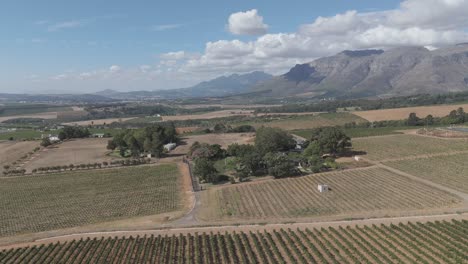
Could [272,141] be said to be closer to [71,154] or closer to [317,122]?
[71,154]

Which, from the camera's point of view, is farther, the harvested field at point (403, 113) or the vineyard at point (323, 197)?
the harvested field at point (403, 113)

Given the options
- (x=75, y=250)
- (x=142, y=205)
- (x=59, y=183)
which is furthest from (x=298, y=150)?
(x=75, y=250)

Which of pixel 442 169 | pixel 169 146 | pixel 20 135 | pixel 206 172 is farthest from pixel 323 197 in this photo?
pixel 20 135

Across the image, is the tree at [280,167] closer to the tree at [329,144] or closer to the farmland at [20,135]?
the tree at [329,144]

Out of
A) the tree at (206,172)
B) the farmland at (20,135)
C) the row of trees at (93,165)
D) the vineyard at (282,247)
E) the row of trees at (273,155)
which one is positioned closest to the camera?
the vineyard at (282,247)

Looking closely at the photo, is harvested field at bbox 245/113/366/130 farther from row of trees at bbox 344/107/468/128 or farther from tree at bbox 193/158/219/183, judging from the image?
tree at bbox 193/158/219/183

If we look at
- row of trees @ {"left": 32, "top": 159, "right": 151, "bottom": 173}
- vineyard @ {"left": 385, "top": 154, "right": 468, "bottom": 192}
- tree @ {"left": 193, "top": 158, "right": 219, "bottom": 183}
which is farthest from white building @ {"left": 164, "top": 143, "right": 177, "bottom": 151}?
vineyard @ {"left": 385, "top": 154, "right": 468, "bottom": 192}

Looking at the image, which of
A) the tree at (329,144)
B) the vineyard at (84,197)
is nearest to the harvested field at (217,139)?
the vineyard at (84,197)

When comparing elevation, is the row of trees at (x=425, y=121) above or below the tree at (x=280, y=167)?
above
